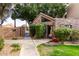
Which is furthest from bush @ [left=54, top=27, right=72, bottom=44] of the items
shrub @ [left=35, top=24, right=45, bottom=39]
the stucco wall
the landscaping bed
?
the landscaping bed

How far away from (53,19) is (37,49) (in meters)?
0.57

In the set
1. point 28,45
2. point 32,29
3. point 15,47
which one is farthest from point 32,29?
point 15,47

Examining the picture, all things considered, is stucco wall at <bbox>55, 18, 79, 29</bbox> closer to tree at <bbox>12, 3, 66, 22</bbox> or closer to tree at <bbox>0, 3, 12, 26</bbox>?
tree at <bbox>12, 3, 66, 22</bbox>

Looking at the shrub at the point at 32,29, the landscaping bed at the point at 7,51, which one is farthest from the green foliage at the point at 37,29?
the landscaping bed at the point at 7,51

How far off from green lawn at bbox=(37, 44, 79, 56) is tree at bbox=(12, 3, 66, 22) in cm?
51

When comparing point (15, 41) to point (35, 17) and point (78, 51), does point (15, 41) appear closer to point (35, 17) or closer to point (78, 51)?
point (35, 17)

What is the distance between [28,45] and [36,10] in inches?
23.3

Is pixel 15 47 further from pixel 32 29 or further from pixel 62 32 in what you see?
pixel 62 32

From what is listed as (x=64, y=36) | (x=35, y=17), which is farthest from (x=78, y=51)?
(x=35, y=17)

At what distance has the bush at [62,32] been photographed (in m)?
8.80

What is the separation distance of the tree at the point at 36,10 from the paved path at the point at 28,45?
0.35 meters

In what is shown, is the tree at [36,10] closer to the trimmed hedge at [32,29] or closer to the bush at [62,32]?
the trimmed hedge at [32,29]

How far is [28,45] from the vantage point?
29.0ft

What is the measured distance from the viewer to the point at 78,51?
8789 millimetres
